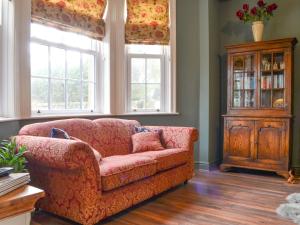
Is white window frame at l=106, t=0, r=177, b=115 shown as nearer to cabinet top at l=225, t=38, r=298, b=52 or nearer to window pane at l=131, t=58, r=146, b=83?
window pane at l=131, t=58, r=146, b=83

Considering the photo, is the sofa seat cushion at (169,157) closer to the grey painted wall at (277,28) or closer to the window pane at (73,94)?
the window pane at (73,94)

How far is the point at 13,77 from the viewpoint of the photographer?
2801 millimetres

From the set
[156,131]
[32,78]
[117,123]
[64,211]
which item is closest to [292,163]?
[156,131]

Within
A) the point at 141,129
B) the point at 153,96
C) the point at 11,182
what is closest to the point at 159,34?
the point at 153,96

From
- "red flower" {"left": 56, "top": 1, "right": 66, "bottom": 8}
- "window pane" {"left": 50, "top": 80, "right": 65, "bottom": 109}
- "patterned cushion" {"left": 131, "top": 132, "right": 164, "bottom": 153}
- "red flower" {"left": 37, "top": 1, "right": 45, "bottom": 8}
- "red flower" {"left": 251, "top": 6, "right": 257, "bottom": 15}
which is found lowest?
"patterned cushion" {"left": 131, "top": 132, "right": 164, "bottom": 153}

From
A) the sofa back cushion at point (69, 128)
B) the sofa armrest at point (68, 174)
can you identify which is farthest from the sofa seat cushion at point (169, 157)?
the sofa armrest at point (68, 174)

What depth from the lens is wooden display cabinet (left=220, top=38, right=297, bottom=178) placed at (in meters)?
3.80

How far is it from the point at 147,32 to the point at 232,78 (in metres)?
1.44

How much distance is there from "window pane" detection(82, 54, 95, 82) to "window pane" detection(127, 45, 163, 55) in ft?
2.04

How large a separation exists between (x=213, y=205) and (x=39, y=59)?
2.46 meters

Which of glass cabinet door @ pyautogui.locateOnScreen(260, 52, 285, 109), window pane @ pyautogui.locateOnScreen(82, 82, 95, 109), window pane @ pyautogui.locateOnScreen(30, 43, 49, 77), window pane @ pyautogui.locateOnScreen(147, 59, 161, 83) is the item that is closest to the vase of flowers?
glass cabinet door @ pyautogui.locateOnScreen(260, 52, 285, 109)

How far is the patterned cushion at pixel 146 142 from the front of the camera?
3.33 meters

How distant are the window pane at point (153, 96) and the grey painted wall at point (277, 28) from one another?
120 centimetres

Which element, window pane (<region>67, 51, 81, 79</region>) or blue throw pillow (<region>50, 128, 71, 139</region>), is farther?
window pane (<region>67, 51, 81, 79</region>)
